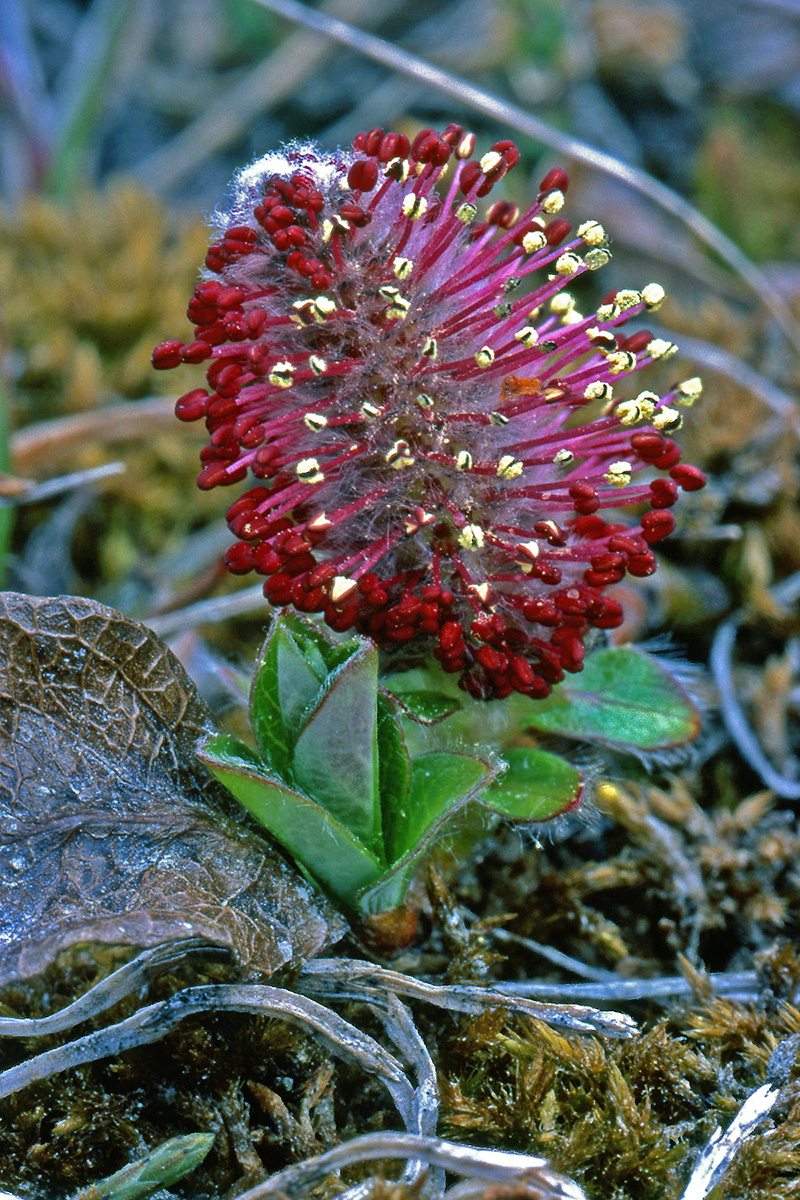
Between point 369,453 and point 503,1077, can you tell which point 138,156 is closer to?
point 369,453

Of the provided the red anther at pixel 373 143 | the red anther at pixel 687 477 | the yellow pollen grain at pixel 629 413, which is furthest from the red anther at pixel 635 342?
the red anther at pixel 373 143

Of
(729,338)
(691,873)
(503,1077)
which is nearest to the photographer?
(503,1077)

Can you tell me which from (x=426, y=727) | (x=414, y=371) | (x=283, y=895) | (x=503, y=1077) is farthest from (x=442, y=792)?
(x=414, y=371)

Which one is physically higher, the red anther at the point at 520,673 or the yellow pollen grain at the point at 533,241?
the yellow pollen grain at the point at 533,241

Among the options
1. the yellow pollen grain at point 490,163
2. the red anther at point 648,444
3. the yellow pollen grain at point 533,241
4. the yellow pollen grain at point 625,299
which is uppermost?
the yellow pollen grain at point 490,163

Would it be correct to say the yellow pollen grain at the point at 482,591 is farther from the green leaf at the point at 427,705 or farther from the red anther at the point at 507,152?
the red anther at the point at 507,152

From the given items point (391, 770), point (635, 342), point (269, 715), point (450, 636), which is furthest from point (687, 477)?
point (269, 715)
